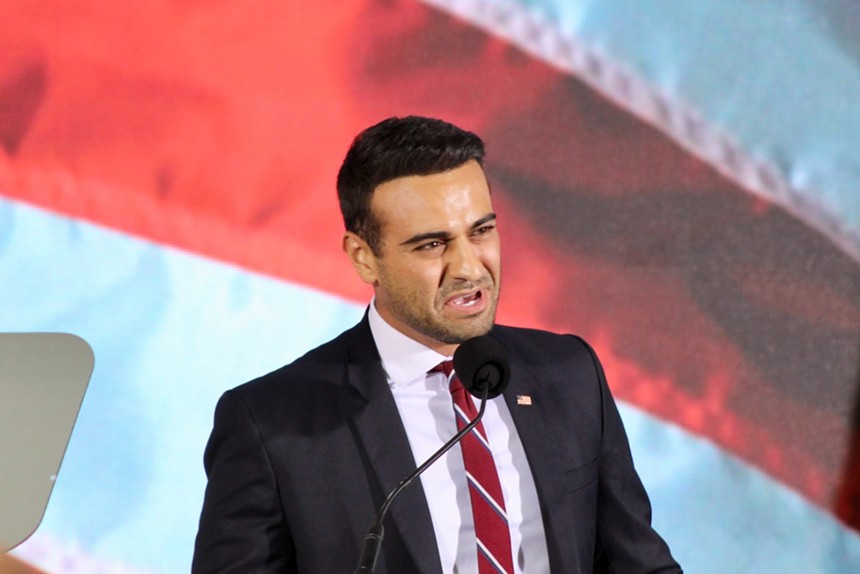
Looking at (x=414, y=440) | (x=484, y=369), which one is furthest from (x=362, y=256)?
(x=484, y=369)

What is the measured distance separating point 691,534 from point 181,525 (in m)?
1.06

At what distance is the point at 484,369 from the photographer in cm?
143

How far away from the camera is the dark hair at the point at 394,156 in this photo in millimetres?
1679

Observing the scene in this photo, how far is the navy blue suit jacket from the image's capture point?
5.32ft

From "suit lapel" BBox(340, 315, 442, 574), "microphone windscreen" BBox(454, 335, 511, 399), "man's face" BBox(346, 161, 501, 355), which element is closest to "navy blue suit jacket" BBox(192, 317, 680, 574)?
"suit lapel" BBox(340, 315, 442, 574)

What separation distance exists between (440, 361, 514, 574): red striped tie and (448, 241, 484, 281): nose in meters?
0.18

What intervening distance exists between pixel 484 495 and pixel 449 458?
0.08 m

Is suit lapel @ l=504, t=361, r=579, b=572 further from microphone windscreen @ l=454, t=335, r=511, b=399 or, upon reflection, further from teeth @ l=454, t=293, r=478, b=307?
microphone windscreen @ l=454, t=335, r=511, b=399

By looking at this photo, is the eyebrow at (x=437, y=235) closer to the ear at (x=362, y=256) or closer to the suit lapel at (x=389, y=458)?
the ear at (x=362, y=256)

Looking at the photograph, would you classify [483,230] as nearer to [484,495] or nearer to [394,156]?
[394,156]

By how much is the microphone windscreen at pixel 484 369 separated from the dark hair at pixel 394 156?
0.34m

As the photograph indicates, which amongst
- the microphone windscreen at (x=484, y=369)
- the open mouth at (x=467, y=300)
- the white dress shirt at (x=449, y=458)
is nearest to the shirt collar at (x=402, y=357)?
the white dress shirt at (x=449, y=458)

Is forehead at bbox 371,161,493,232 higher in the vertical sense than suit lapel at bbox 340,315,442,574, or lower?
higher

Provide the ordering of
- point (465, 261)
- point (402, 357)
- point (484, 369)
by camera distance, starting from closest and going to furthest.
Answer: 1. point (484, 369)
2. point (465, 261)
3. point (402, 357)
